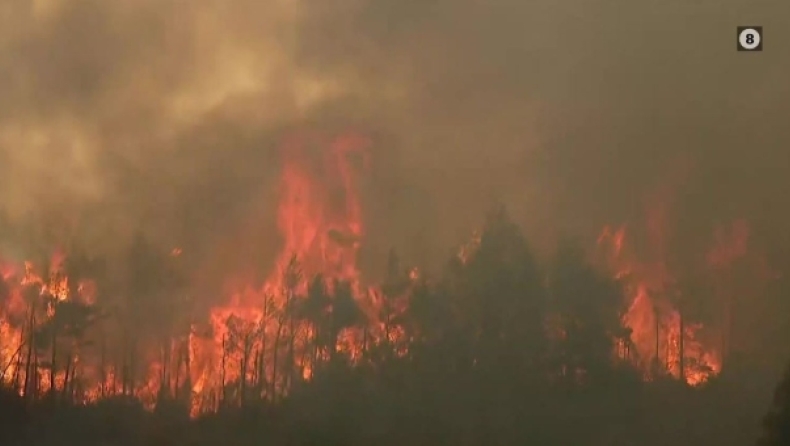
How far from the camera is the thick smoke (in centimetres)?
343

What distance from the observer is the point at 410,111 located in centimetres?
353

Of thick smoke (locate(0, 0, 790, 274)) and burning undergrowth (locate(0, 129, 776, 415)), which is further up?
thick smoke (locate(0, 0, 790, 274))

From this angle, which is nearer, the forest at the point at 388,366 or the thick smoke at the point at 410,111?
the forest at the point at 388,366

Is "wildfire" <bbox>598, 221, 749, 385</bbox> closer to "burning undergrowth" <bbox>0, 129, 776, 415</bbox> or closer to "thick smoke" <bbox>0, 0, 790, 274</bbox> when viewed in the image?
"burning undergrowth" <bbox>0, 129, 776, 415</bbox>

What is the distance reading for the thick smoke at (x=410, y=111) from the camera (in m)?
3.43

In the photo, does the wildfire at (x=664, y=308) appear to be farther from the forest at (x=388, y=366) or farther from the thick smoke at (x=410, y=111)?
the thick smoke at (x=410, y=111)

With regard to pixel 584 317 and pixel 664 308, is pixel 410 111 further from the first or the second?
pixel 664 308

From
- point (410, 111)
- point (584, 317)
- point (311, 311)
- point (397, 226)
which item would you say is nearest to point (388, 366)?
point (311, 311)

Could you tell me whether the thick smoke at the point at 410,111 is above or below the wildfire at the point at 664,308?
above

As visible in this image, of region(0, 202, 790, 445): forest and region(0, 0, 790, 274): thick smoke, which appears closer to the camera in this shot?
region(0, 202, 790, 445): forest

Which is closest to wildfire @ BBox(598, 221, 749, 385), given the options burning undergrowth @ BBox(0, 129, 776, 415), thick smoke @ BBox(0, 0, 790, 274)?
burning undergrowth @ BBox(0, 129, 776, 415)

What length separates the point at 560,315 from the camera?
3.36 meters

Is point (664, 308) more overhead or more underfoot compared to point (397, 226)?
more underfoot

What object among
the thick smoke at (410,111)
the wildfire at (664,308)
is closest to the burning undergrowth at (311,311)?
the wildfire at (664,308)
